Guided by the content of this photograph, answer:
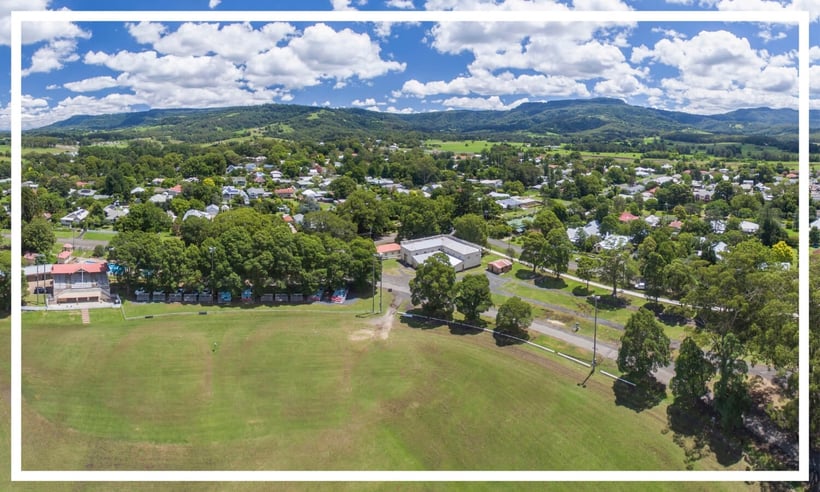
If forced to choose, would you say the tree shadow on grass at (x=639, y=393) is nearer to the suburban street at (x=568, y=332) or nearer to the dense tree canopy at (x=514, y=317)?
the suburban street at (x=568, y=332)

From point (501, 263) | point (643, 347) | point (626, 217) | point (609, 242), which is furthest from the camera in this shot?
point (626, 217)

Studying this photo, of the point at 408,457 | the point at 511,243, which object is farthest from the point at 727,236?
Result: the point at 408,457

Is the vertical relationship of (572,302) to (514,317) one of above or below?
below

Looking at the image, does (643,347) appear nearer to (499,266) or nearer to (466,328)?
(466,328)

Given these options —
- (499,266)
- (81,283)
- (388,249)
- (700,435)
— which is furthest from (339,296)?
(700,435)

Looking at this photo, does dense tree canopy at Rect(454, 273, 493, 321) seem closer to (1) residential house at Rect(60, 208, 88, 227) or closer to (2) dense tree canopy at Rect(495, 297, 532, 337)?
(2) dense tree canopy at Rect(495, 297, 532, 337)

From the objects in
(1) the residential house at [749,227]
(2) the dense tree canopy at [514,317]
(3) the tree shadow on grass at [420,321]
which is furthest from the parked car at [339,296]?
(1) the residential house at [749,227]

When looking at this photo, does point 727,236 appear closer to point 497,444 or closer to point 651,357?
point 651,357
